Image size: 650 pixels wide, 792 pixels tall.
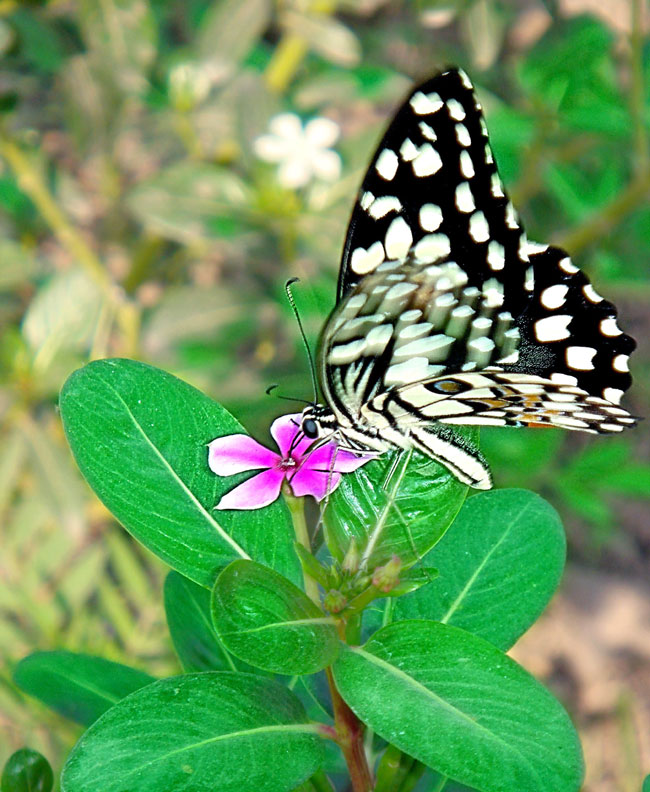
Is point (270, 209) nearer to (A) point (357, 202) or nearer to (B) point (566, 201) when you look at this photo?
(B) point (566, 201)

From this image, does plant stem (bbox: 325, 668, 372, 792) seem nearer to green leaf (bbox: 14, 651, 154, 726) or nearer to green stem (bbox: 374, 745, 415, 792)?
green stem (bbox: 374, 745, 415, 792)

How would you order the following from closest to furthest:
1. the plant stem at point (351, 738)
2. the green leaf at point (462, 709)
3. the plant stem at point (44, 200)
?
the green leaf at point (462, 709), the plant stem at point (351, 738), the plant stem at point (44, 200)

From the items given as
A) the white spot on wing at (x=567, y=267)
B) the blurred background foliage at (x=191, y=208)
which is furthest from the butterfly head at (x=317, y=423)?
the blurred background foliage at (x=191, y=208)

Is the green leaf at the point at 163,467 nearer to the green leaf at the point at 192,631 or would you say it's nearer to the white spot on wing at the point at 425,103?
the green leaf at the point at 192,631

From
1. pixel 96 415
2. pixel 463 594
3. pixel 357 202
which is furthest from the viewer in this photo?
pixel 357 202

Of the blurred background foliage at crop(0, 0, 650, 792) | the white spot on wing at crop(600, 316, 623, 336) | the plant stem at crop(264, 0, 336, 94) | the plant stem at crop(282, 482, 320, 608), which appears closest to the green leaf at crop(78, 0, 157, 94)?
the blurred background foliage at crop(0, 0, 650, 792)

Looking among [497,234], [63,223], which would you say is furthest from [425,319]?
[63,223]
